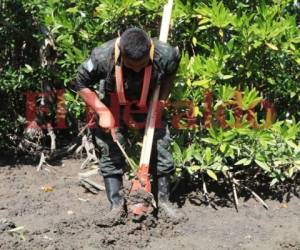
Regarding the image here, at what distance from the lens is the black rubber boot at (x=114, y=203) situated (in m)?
4.16

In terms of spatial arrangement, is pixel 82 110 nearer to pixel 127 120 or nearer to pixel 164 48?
pixel 127 120

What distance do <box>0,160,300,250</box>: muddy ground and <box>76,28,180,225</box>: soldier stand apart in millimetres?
183

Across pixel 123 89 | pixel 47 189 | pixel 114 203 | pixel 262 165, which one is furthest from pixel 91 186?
pixel 262 165

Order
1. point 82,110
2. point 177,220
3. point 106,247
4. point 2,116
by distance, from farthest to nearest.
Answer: point 2,116 → point 82,110 → point 177,220 → point 106,247

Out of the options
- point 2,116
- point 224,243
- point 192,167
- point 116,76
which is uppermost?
point 116,76

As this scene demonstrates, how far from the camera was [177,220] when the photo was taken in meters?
4.30

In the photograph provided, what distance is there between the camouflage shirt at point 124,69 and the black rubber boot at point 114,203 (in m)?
0.72

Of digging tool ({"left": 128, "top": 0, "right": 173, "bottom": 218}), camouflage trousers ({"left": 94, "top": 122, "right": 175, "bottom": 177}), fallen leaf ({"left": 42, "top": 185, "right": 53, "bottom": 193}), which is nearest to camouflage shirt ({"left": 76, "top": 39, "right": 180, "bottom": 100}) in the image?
digging tool ({"left": 128, "top": 0, "right": 173, "bottom": 218})

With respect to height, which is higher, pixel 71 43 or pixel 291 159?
pixel 71 43

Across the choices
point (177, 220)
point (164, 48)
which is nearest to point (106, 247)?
point (177, 220)

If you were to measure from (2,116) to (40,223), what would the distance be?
67.9 inches

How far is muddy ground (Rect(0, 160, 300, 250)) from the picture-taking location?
3.99m

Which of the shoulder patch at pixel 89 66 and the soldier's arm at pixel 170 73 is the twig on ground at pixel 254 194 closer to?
the soldier's arm at pixel 170 73

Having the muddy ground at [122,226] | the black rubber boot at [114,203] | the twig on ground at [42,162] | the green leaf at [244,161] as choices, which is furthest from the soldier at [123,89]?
the twig on ground at [42,162]
